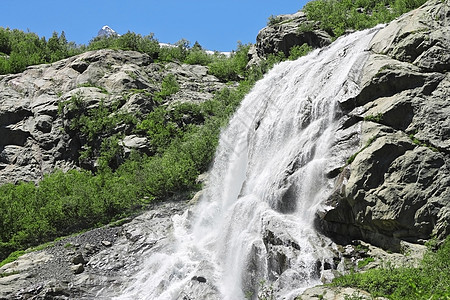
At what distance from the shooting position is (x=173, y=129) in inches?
1852

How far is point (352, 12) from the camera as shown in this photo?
5347cm

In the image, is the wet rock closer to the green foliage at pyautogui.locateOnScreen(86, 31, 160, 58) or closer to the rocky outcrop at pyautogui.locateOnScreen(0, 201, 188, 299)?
the rocky outcrop at pyautogui.locateOnScreen(0, 201, 188, 299)

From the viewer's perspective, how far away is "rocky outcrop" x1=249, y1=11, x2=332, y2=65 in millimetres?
Answer: 52094

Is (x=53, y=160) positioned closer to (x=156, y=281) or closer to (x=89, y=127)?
(x=89, y=127)

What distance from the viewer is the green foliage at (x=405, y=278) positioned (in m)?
13.5

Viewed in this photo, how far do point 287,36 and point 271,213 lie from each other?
124ft

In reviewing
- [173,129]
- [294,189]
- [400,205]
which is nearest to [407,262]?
[400,205]

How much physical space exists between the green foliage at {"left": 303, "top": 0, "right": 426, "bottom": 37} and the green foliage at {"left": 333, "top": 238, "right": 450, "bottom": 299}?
36.2 metres

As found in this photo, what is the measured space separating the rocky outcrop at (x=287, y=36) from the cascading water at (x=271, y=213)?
18.3 metres

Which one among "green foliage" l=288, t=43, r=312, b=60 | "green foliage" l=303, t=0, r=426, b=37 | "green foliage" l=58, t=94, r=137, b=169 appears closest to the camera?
"green foliage" l=58, t=94, r=137, b=169

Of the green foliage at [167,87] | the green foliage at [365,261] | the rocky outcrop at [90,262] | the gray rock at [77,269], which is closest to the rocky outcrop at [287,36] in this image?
the green foliage at [167,87]

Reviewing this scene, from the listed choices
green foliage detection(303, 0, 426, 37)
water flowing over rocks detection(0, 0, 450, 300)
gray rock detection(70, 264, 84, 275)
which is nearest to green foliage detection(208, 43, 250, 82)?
green foliage detection(303, 0, 426, 37)

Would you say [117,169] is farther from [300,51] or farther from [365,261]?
[365,261]

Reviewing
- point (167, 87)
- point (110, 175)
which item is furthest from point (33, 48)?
point (110, 175)
